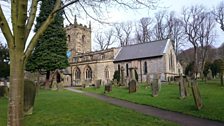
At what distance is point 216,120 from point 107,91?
53.9 ft

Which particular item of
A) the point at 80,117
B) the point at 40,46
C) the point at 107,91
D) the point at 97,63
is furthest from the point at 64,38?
the point at 80,117

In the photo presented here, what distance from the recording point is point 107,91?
2553 cm

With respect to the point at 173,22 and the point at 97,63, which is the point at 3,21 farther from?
the point at 173,22

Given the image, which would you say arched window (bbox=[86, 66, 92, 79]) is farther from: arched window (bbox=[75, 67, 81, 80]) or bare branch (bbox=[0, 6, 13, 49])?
bare branch (bbox=[0, 6, 13, 49])

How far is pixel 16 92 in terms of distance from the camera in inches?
230

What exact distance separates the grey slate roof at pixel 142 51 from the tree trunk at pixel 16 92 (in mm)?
48991

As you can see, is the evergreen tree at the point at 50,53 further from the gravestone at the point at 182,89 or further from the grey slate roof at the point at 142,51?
the gravestone at the point at 182,89

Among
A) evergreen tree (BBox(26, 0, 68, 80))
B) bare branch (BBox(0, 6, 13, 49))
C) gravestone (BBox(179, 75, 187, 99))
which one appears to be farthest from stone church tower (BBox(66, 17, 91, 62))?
bare branch (BBox(0, 6, 13, 49))

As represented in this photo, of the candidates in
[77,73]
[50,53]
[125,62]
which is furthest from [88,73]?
[50,53]

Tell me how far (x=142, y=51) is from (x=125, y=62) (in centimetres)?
434

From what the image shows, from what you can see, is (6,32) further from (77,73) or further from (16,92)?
(77,73)

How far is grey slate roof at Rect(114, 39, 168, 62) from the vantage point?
55.2 metres

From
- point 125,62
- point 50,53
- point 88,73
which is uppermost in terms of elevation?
point 50,53

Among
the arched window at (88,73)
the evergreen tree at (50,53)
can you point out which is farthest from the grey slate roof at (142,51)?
the evergreen tree at (50,53)
